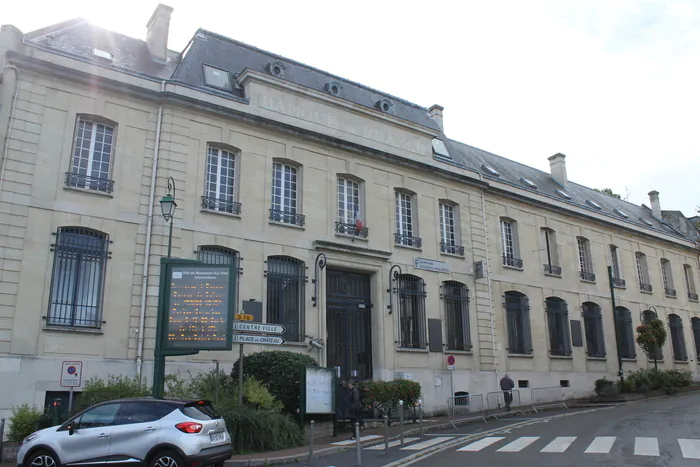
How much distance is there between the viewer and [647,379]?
2614 centimetres

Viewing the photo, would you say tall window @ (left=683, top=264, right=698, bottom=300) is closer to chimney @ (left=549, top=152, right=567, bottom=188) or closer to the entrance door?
chimney @ (left=549, top=152, right=567, bottom=188)

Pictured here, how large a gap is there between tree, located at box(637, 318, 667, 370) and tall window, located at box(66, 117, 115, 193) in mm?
24074

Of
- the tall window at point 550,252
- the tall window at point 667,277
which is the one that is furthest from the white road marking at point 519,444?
the tall window at point 667,277

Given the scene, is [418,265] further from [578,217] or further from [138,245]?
[578,217]

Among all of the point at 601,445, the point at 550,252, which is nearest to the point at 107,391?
the point at 601,445

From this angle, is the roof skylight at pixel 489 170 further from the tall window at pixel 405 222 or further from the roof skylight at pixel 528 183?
the tall window at pixel 405 222

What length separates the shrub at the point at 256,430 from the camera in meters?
12.6

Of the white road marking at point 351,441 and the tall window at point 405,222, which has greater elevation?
the tall window at point 405,222

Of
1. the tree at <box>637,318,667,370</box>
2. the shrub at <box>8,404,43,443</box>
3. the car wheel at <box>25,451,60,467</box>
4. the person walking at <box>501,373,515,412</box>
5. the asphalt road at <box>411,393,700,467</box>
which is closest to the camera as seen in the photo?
the car wheel at <box>25,451,60,467</box>

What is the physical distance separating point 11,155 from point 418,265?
43.9 ft

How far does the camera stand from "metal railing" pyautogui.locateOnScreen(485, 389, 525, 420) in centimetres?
2071

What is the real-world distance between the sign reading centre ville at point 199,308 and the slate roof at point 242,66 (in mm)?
7732

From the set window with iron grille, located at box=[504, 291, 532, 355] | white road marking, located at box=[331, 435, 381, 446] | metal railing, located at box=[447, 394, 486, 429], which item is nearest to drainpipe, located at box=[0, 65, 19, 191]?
white road marking, located at box=[331, 435, 381, 446]

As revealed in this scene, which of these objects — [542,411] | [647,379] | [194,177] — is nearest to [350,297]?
[194,177]
